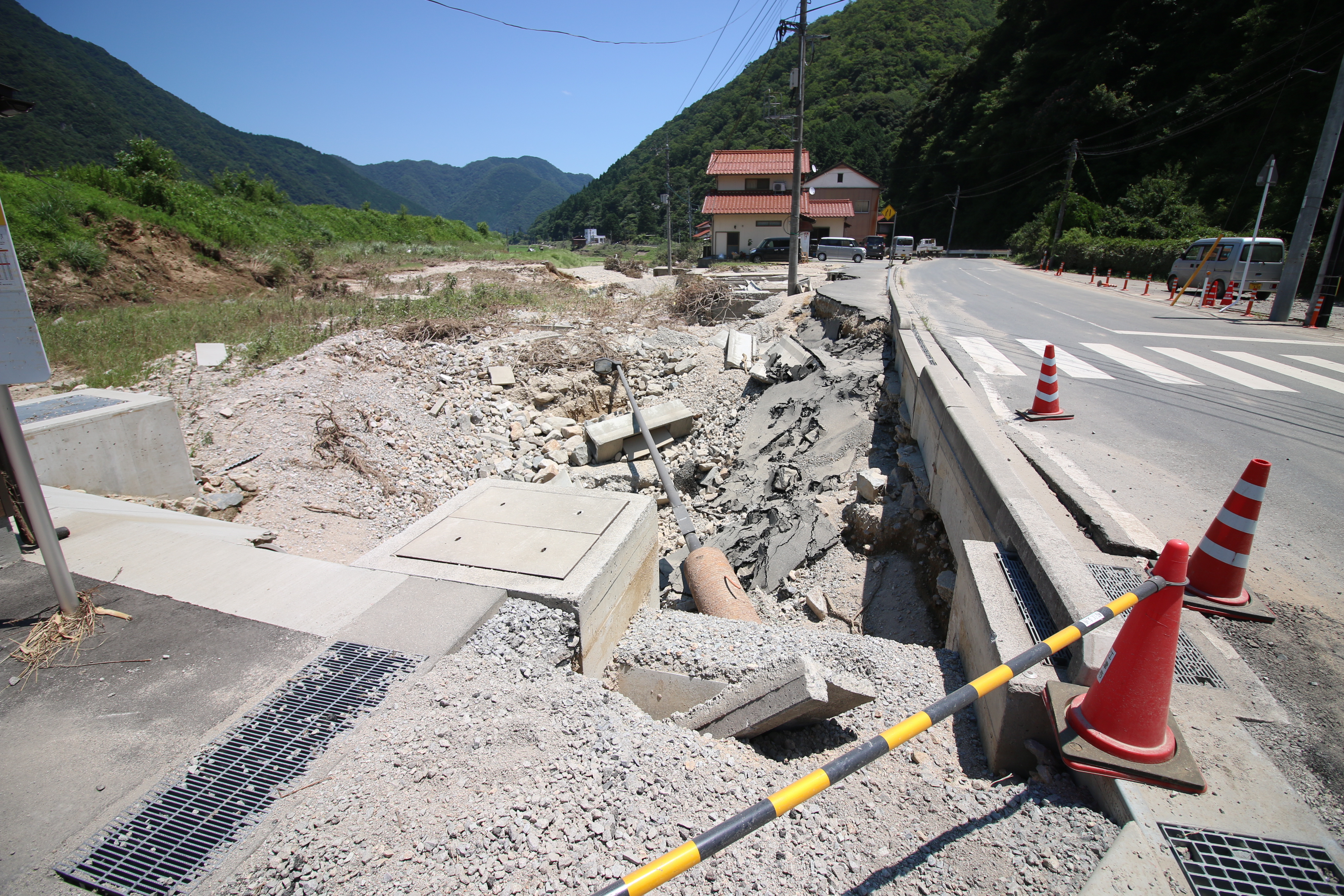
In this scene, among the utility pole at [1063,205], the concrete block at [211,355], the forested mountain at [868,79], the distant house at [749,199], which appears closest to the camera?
the concrete block at [211,355]

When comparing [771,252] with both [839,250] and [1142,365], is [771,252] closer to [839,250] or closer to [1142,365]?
[839,250]

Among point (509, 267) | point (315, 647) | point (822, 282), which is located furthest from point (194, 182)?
point (315, 647)

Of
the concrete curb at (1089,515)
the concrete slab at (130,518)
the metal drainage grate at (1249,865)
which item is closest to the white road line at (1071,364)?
the concrete curb at (1089,515)

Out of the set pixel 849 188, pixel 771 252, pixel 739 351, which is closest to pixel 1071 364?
pixel 739 351

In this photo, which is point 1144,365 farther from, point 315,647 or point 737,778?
point 315,647

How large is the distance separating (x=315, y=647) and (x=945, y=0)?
10675 cm

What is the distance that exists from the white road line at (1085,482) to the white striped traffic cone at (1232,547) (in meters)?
0.27

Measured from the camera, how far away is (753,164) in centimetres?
4722

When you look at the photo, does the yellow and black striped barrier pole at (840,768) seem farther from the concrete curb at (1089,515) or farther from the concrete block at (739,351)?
the concrete block at (739,351)

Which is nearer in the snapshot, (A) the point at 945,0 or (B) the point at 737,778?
(B) the point at 737,778

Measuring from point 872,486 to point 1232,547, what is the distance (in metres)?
3.68

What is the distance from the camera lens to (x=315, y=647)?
3039 mm

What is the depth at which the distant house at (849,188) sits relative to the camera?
5931 cm

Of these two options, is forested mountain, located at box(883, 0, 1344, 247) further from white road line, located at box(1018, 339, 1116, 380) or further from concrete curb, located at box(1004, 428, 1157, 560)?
concrete curb, located at box(1004, 428, 1157, 560)
